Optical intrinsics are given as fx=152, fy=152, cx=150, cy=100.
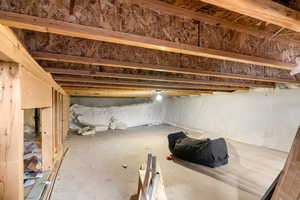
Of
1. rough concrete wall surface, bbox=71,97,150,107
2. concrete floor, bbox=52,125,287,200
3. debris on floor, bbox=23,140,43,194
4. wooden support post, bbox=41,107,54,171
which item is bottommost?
concrete floor, bbox=52,125,287,200

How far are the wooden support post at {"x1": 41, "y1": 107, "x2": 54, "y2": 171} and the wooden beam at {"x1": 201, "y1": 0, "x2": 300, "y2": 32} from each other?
2.67 metres

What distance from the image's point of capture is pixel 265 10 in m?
0.85

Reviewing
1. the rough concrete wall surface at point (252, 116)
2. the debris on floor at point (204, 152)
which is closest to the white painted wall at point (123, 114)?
the rough concrete wall surface at point (252, 116)

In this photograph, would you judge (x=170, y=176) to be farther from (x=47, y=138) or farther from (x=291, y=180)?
(x=47, y=138)

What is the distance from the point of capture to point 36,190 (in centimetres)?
192

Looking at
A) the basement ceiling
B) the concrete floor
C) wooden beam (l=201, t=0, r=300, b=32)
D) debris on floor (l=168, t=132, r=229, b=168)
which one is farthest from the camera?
debris on floor (l=168, t=132, r=229, b=168)

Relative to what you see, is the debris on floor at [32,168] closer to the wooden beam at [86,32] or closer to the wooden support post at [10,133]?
the wooden support post at [10,133]

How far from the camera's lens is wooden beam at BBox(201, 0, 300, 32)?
0.79 metres

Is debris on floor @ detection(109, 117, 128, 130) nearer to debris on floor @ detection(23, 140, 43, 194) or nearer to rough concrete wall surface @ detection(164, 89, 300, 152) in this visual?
rough concrete wall surface @ detection(164, 89, 300, 152)

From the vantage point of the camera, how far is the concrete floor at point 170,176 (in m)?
2.03

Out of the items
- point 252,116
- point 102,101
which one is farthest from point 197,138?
point 102,101

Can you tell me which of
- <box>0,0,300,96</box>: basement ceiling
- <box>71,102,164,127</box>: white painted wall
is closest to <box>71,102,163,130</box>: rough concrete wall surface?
<box>71,102,164,127</box>: white painted wall

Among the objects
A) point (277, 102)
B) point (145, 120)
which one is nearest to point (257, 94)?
point (277, 102)

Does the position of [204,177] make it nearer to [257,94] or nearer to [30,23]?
[30,23]
